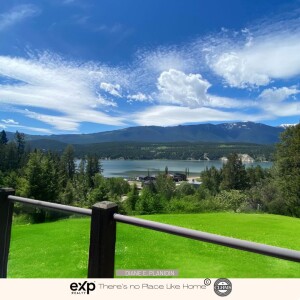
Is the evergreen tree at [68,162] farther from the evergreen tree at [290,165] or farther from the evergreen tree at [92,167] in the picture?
the evergreen tree at [290,165]

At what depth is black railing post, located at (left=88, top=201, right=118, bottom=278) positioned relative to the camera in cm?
186

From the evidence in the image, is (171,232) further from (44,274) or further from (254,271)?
(44,274)

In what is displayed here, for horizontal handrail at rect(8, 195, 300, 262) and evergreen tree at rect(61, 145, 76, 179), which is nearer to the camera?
horizontal handrail at rect(8, 195, 300, 262)

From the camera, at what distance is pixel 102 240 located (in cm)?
186

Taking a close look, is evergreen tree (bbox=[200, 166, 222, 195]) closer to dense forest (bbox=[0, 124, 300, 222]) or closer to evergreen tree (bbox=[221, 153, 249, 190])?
dense forest (bbox=[0, 124, 300, 222])

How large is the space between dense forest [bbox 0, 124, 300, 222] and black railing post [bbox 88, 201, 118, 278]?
1197mm
